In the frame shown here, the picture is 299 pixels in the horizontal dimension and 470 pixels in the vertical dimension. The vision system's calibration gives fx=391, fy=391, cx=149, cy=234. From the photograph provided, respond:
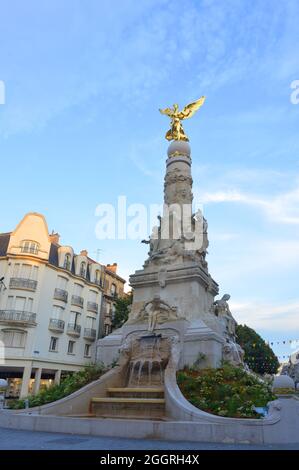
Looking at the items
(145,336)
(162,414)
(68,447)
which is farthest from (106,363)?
(68,447)

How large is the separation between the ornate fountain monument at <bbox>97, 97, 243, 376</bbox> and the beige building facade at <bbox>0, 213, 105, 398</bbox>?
17259mm

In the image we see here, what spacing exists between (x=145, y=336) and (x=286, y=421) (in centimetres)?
828

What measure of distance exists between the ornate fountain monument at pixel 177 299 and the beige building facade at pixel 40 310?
56.6ft

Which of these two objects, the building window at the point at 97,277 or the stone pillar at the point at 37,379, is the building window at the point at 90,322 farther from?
the stone pillar at the point at 37,379

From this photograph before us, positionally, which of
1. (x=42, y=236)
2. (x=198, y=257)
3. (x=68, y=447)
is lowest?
(x=68, y=447)

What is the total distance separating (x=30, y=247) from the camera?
36.6 meters

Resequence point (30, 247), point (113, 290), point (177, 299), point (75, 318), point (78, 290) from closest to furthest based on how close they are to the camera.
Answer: point (177, 299), point (30, 247), point (75, 318), point (78, 290), point (113, 290)

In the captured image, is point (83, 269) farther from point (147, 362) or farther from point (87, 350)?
point (147, 362)

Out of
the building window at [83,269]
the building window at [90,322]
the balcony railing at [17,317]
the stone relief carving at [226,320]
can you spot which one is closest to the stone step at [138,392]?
the stone relief carving at [226,320]

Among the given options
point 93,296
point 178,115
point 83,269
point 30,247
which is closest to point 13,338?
point 30,247

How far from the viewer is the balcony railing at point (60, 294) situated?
122ft

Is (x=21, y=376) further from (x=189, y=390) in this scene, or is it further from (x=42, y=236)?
(x=189, y=390)

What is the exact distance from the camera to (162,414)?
39.4 ft

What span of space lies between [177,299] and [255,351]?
39.9 metres
